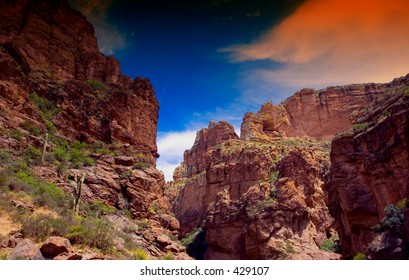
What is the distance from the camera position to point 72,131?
918 inches

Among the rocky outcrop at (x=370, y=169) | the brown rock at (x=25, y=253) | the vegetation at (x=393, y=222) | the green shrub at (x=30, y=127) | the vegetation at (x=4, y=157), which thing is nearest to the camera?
the brown rock at (x=25, y=253)

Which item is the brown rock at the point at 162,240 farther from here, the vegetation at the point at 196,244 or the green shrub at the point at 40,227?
the vegetation at the point at 196,244

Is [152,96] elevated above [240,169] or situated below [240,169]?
above

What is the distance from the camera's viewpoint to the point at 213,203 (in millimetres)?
41281

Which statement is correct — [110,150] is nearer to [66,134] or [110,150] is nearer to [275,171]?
[66,134]

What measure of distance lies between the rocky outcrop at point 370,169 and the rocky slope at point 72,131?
10.1 metres

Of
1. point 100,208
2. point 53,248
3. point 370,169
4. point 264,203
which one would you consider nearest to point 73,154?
point 100,208

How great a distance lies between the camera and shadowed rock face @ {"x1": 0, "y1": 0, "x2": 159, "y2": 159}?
72.2 feet

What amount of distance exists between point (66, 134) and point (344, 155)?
59.6ft

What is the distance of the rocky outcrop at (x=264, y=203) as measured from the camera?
31422 mm

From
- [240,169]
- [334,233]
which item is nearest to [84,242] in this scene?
[334,233]

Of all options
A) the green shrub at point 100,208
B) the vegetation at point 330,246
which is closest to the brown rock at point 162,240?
the green shrub at point 100,208

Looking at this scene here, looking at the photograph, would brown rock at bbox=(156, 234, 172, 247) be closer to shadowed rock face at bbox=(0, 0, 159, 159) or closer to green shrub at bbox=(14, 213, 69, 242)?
green shrub at bbox=(14, 213, 69, 242)

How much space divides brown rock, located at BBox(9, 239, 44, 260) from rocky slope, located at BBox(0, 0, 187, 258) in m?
1.95
